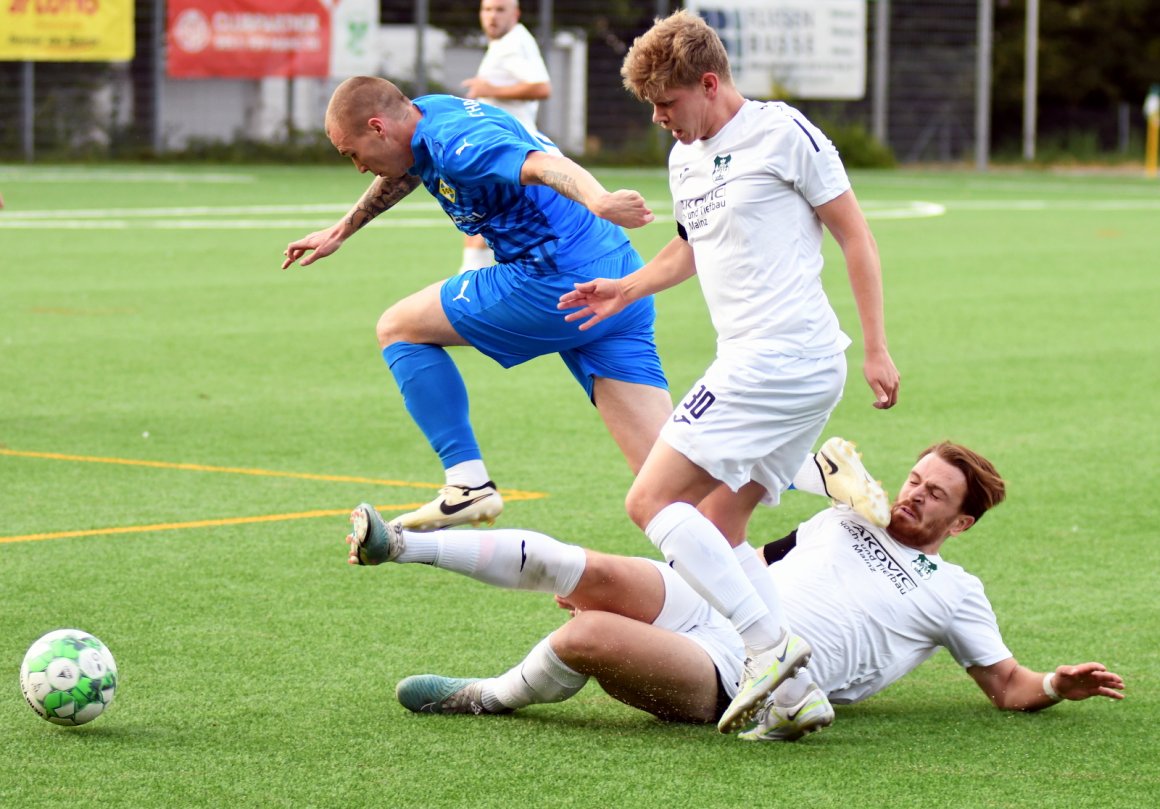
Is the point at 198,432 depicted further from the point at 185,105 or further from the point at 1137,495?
the point at 185,105

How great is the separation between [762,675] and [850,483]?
86 cm

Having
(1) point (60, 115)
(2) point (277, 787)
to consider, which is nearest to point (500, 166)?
(2) point (277, 787)

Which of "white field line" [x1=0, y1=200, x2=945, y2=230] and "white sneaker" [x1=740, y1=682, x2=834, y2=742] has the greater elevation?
"white field line" [x1=0, y1=200, x2=945, y2=230]

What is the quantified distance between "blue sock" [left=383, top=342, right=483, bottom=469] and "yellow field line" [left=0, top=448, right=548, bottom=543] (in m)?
1.49

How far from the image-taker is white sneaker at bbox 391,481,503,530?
595cm

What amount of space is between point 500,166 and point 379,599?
5.44 ft

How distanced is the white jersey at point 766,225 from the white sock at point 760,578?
1.88 ft

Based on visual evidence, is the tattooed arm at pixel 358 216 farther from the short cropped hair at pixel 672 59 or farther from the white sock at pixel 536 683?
the white sock at pixel 536 683

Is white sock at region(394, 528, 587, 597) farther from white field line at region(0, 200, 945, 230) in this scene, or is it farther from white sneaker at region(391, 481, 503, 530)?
white field line at region(0, 200, 945, 230)

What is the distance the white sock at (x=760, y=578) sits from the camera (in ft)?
16.0

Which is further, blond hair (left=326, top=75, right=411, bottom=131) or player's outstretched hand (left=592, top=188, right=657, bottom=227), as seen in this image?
blond hair (left=326, top=75, right=411, bottom=131)

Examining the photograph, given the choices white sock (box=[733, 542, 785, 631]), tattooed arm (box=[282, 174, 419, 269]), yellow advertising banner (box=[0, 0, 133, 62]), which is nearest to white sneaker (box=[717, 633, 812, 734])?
white sock (box=[733, 542, 785, 631])

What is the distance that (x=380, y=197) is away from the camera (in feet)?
20.6

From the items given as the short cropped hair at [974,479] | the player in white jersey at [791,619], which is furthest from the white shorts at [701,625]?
the short cropped hair at [974,479]
